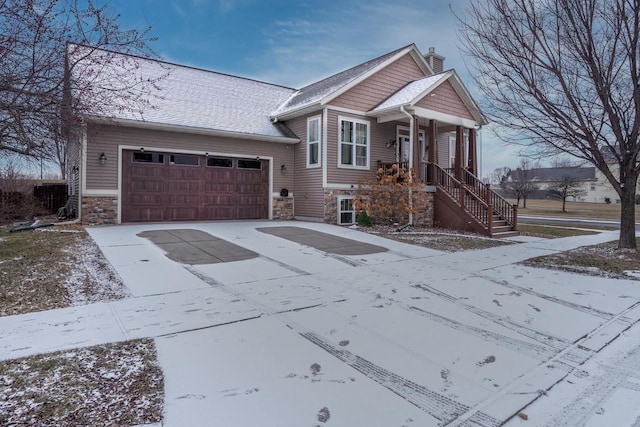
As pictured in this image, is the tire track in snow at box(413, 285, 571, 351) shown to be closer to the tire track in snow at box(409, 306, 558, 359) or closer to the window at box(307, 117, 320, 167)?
the tire track in snow at box(409, 306, 558, 359)

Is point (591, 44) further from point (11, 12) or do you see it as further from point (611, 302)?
point (11, 12)

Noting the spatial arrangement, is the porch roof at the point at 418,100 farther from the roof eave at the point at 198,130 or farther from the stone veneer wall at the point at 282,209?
the stone veneer wall at the point at 282,209

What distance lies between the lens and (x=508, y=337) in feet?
13.1

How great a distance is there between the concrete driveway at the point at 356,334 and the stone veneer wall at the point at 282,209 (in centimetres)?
705

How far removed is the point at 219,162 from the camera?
1320cm

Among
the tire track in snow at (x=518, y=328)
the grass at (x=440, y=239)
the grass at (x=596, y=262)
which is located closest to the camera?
the tire track in snow at (x=518, y=328)

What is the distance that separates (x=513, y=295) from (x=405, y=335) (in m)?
2.49

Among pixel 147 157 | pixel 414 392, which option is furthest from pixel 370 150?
pixel 414 392

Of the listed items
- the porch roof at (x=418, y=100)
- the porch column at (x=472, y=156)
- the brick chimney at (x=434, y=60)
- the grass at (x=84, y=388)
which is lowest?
the grass at (x=84, y=388)

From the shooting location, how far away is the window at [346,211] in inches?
535

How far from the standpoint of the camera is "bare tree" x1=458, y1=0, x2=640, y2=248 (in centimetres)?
820

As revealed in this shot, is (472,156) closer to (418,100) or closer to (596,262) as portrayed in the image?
(418,100)

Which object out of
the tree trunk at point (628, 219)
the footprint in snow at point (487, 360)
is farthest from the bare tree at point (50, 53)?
the tree trunk at point (628, 219)

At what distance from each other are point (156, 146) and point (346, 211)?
22.0ft
